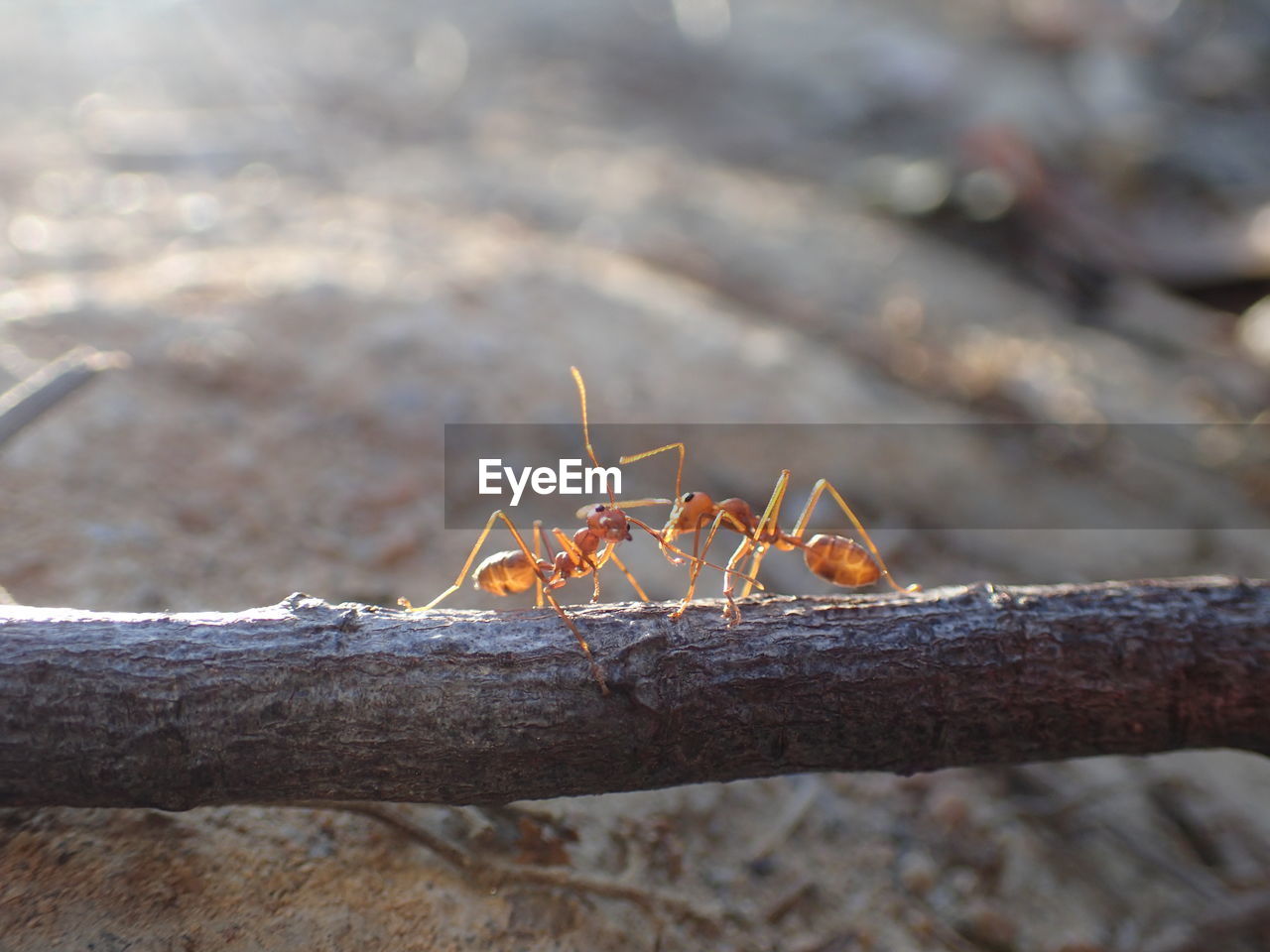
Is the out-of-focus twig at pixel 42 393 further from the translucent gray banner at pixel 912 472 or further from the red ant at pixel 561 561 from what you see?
the translucent gray banner at pixel 912 472

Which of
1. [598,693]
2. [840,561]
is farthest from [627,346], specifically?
[598,693]

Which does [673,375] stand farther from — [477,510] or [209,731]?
[209,731]

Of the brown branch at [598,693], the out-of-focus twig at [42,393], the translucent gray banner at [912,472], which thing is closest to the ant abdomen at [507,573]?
the brown branch at [598,693]

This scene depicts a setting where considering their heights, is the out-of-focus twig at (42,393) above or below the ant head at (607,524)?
above

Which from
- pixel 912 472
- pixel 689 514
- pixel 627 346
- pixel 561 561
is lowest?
pixel 912 472

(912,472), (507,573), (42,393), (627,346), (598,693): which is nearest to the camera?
(598,693)

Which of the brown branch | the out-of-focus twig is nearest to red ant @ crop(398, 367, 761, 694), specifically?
the brown branch

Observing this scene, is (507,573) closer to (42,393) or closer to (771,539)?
(771,539)
